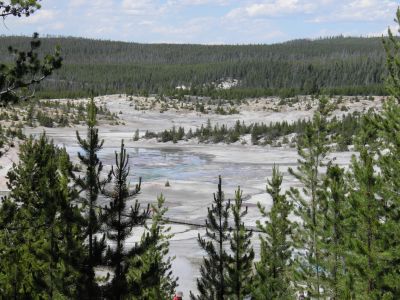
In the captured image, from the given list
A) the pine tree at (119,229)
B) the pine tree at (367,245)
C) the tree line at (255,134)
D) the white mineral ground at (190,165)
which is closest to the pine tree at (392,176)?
the pine tree at (367,245)

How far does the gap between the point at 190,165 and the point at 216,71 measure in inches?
3861

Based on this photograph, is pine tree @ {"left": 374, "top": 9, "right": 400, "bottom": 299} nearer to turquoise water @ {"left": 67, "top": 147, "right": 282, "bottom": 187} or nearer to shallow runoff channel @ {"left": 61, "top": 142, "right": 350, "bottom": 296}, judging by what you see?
shallow runoff channel @ {"left": 61, "top": 142, "right": 350, "bottom": 296}

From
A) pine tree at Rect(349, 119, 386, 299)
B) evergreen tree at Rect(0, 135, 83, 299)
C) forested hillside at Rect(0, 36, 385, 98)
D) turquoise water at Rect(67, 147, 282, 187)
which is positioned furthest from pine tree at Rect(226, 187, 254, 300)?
forested hillside at Rect(0, 36, 385, 98)

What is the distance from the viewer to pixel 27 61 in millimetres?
10273

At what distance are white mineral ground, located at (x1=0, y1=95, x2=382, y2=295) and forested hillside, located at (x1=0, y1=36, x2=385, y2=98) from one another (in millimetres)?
18201

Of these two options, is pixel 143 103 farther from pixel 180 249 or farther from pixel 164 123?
pixel 180 249

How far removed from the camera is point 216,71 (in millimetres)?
140750

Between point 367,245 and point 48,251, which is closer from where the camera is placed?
point 367,245

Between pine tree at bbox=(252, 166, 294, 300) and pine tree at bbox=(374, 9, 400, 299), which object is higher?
pine tree at bbox=(374, 9, 400, 299)

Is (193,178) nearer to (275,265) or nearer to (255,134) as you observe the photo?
(255,134)

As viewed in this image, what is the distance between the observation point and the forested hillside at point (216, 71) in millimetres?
116581

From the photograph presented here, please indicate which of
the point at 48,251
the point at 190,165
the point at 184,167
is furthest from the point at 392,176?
the point at 190,165

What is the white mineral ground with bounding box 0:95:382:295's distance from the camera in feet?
81.3

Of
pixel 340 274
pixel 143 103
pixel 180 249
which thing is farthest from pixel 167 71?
pixel 340 274
